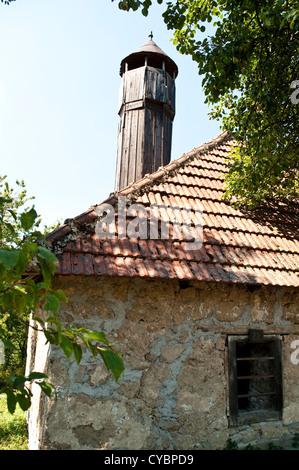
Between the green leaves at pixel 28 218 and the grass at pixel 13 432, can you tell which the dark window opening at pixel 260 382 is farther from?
the green leaves at pixel 28 218

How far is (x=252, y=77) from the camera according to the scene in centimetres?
416

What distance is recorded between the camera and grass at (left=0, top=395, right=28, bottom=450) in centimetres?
505

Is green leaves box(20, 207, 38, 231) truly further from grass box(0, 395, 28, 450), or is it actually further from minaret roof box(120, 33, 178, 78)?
minaret roof box(120, 33, 178, 78)

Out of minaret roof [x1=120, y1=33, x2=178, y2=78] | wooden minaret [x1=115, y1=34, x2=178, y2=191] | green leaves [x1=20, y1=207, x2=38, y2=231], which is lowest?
green leaves [x1=20, y1=207, x2=38, y2=231]

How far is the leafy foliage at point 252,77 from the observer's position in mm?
3742

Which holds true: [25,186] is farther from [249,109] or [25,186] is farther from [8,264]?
[8,264]

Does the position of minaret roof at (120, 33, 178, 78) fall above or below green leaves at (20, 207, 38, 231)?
above

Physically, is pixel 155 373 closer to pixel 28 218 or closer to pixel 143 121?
pixel 28 218

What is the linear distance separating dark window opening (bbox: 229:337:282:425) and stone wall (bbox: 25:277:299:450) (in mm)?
90

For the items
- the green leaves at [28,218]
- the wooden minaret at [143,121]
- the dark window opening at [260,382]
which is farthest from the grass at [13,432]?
the wooden minaret at [143,121]

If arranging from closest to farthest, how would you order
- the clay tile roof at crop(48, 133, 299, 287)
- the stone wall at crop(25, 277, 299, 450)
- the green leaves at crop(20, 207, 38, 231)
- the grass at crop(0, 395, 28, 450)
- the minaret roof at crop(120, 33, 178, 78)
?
the green leaves at crop(20, 207, 38, 231) → the stone wall at crop(25, 277, 299, 450) → the clay tile roof at crop(48, 133, 299, 287) → the grass at crop(0, 395, 28, 450) → the minaret roof at crop(120, 33, 178, 78)

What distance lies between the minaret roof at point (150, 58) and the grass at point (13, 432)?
27.9 feet

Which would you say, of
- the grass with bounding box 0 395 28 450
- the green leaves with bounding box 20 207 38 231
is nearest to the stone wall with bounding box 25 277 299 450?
the grass with bounding box 0 395 28 450
